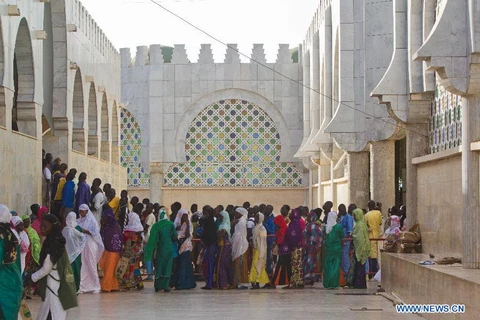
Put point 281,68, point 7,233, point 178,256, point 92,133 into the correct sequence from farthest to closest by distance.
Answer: point 281,68 → point 92,133 → point 178,256 → point 7,233

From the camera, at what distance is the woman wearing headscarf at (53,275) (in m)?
9.59

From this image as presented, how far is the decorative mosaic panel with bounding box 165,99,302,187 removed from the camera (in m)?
33.9

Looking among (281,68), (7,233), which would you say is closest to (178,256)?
(7,233)

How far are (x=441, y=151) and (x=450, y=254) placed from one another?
4.83 ft

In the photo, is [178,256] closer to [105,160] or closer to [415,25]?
[415,25]

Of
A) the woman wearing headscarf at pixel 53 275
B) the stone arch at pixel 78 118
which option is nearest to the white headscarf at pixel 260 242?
the stone arch at pixel 78 118

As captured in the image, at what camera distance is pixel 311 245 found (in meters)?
17.7

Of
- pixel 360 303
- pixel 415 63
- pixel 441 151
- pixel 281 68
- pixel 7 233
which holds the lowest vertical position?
pixel 360 303

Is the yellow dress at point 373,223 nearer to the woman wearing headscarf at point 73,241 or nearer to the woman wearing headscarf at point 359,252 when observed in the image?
the woman wearing headscarf at point 359,252

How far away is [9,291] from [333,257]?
9141 millimetres

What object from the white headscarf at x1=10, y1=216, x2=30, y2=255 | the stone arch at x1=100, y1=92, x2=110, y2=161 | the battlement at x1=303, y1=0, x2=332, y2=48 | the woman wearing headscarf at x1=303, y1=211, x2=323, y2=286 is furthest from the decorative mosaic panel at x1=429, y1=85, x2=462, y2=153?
the stone arch at x1=100, y1=92, x2=110, y2=161

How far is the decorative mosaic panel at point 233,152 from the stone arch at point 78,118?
10735 mm

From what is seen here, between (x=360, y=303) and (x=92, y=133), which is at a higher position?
(x=92, y=133)

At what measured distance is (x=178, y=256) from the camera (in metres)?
17.6
